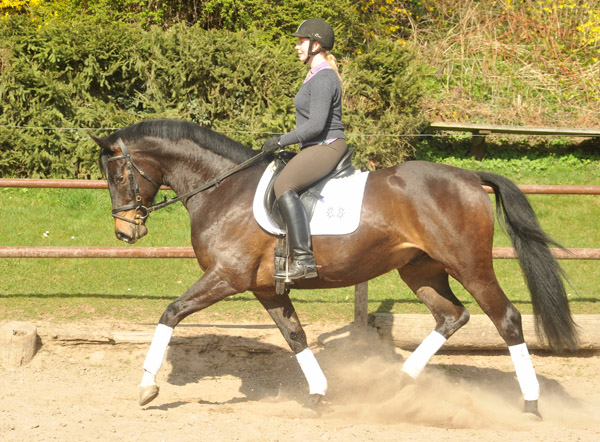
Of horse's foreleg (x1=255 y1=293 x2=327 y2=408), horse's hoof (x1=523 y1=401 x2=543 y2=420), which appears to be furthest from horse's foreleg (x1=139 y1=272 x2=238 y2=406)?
horse's hoof (x1=523 y1=401 x2=543 y2=420)

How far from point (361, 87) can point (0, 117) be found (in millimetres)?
5725

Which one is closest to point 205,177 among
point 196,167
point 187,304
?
point 196,167

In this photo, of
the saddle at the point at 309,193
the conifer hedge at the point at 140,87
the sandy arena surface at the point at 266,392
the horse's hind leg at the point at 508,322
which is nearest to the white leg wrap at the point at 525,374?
the horse's hind leg at the point at 508,322

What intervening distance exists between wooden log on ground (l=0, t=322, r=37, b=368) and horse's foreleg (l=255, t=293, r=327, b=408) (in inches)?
90.6

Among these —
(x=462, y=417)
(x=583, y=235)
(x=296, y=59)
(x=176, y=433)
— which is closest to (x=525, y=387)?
(x=462, y=417)

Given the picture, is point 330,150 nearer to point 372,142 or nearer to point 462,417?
point 462,417

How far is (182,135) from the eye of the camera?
5.49 meters

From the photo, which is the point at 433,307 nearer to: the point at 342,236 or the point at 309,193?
the point at 342,236

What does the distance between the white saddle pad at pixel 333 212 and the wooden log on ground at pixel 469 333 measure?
1.90 meters

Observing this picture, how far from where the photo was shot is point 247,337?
6.87 m

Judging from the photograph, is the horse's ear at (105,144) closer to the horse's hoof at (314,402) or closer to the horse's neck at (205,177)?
the horse's neck at (205,177)

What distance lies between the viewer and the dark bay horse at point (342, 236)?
525 centimetres

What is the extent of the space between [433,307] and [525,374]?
899mm

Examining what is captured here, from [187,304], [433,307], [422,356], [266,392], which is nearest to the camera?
[187,304]
